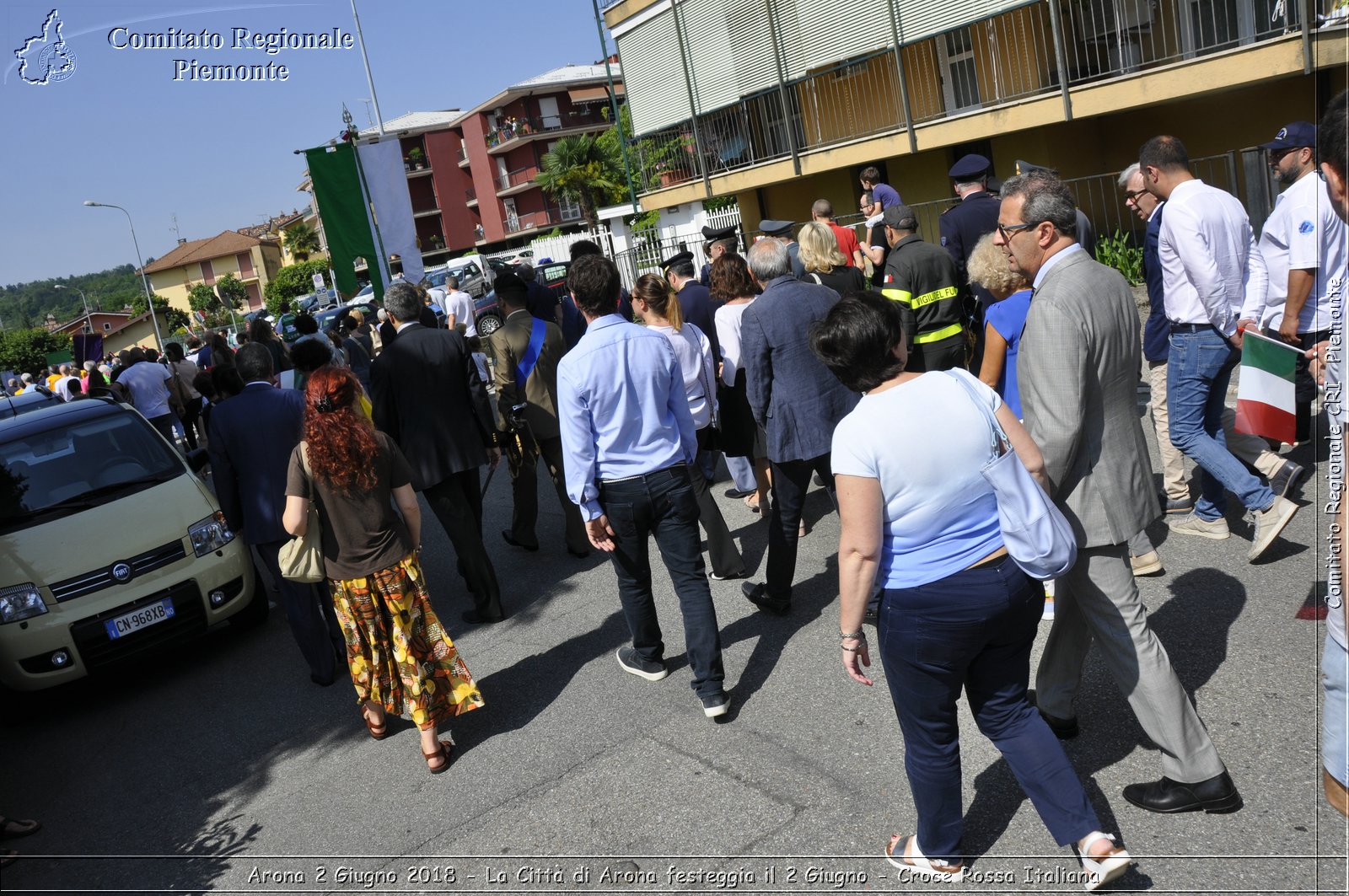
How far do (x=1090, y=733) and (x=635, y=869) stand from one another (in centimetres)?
184

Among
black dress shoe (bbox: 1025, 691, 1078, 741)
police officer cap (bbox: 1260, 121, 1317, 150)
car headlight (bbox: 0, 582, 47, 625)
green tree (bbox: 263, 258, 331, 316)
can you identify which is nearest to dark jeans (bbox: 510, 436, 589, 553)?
car headlight (bbox: 0, 582, 47, 625)

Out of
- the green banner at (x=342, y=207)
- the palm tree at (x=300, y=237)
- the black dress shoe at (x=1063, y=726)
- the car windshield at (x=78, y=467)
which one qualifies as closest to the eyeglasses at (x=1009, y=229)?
the black dress shoe at (x=1063, y=726)

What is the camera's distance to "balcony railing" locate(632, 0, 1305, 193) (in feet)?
48.5

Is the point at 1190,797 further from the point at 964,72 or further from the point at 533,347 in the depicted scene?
the point at 964,72

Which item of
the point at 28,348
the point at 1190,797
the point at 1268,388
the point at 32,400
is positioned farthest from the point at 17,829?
the point at 28,348

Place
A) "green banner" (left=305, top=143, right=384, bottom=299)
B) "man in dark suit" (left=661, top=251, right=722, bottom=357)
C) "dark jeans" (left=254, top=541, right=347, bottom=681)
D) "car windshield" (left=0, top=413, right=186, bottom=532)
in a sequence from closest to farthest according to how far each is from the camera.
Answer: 1. "dark jeans" (left=254, top=541, right=347, bottom=681)
2. "car windshield" (left=0, top=413, right=186, bottom=532)
3. "man in dark suit" (left=661, top=251, right=722, bottom=357)
4. "green banner" (left=305, top=143, right=384, bottom=299)

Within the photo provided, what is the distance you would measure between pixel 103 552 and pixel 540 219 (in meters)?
59.8

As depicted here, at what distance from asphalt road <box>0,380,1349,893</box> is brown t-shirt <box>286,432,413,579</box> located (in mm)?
1027

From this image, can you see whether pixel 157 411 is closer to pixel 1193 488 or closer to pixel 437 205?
pixel 1193 488

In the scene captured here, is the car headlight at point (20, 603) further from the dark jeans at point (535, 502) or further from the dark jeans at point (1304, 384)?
the dark jeans at point (1304, 384)

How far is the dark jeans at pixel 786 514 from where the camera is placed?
5.32 m

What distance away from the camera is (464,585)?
7.56m

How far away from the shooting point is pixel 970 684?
120 inches

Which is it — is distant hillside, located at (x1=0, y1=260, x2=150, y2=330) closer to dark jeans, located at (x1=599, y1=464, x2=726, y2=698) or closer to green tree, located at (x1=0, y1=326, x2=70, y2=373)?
green tree, located at (x1=0, y1=326, x2=70, y2=373)
